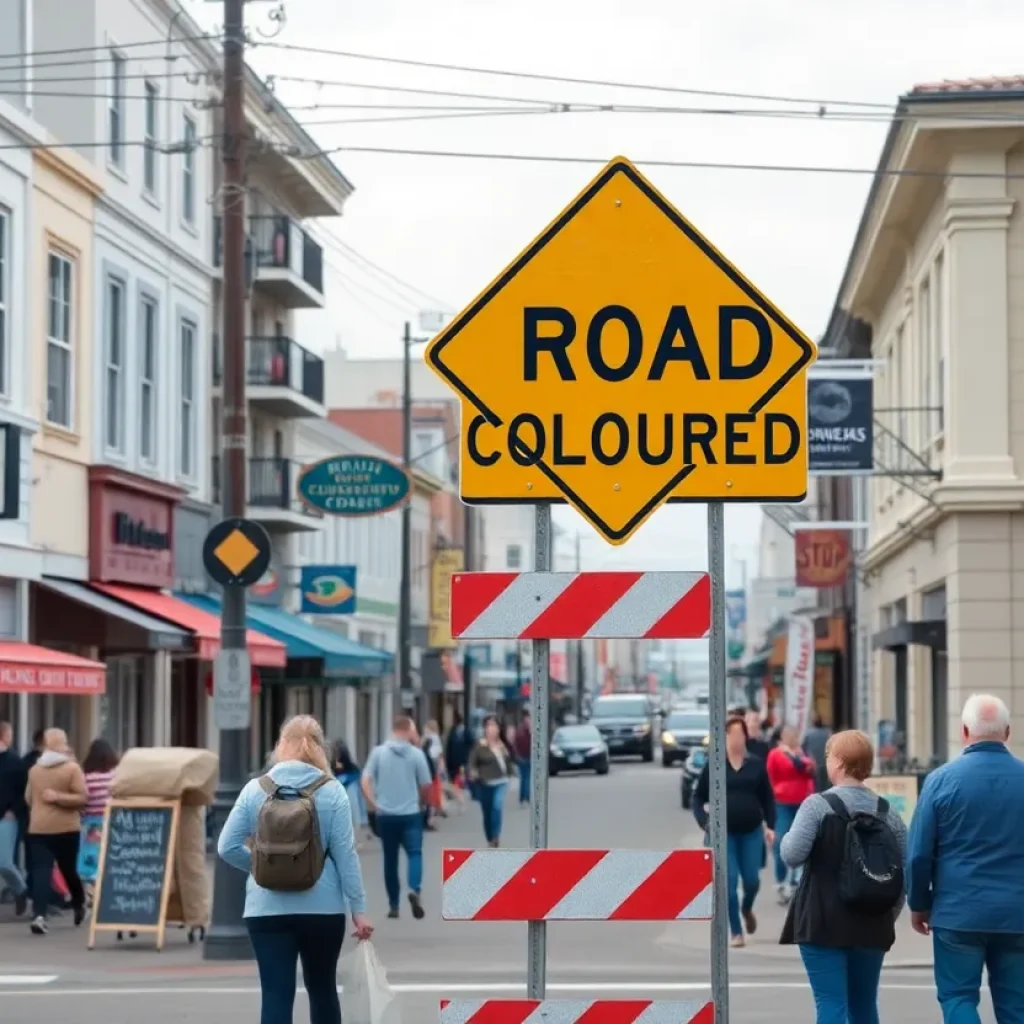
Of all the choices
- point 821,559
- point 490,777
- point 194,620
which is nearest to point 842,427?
point 490,777

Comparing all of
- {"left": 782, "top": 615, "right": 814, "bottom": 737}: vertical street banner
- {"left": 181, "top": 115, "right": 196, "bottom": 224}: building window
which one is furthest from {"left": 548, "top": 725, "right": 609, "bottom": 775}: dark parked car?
{"left": 181, "top": 115, "right": 196, "bottom": 224}: building window

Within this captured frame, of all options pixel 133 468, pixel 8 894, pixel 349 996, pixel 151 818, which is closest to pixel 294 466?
pixel 133 468

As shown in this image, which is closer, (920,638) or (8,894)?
(8,894)

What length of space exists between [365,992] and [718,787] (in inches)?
→ 121

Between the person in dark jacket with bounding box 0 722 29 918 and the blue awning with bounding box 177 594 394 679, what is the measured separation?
11053 millimetres

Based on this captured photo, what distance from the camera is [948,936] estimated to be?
8359 millimetres

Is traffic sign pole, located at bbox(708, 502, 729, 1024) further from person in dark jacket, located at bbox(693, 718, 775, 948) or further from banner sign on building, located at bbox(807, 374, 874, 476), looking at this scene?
banner sign on building, located at bbox(807, 374, 874, 476)

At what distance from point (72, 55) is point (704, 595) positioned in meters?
22.1

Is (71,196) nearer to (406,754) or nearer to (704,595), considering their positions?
(406,754)

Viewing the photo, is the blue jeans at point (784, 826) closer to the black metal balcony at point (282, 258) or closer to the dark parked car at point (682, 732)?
the black metal balcony at point (282, 258)

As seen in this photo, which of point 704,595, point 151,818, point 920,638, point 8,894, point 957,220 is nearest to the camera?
point 704,595

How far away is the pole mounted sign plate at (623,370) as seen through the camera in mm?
7285

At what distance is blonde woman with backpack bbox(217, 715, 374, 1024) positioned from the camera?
8977 mm

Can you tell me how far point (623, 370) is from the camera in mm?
7336
